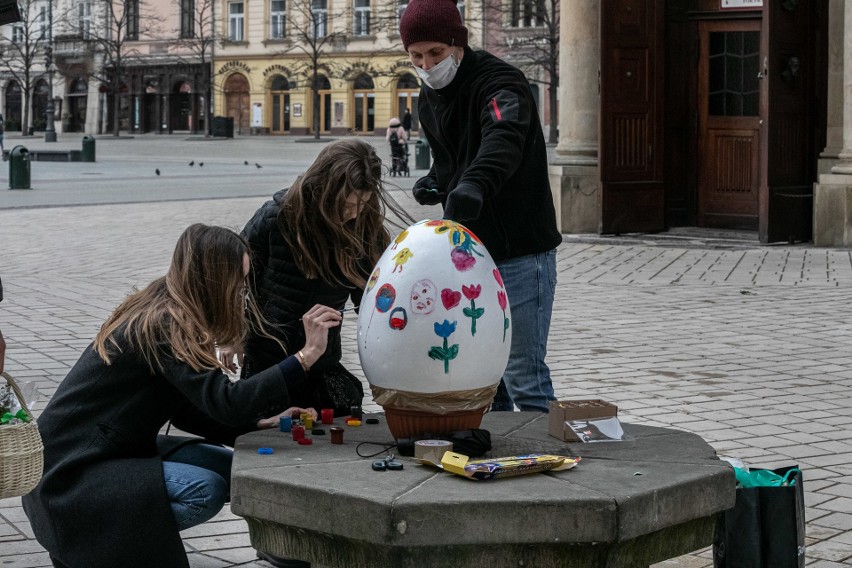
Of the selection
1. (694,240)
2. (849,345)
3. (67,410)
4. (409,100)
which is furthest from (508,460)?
(409,100)

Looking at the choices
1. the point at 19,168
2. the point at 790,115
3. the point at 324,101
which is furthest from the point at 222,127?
the point at 790,115

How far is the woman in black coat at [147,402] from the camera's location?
138 inches

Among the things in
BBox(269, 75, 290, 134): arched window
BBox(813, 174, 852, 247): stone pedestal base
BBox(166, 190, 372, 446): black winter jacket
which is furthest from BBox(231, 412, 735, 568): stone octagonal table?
BBox(269, 75, 290, 134): arched window

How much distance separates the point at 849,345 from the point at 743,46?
7.70 metres

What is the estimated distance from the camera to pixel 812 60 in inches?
574

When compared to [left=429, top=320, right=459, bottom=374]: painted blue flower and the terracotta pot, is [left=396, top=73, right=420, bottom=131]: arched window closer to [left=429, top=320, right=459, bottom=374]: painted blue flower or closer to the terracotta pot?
the terracotta pot

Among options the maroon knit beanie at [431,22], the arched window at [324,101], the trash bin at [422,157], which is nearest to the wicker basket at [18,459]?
the maroon knit beanie at [431,22]

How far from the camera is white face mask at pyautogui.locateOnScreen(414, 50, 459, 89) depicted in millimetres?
4223

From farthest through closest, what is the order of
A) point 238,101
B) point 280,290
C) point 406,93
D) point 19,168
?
point 238,101 → point 406,93 → point 19,168 → point 280,290

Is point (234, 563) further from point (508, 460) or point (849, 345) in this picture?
point (849, 345)

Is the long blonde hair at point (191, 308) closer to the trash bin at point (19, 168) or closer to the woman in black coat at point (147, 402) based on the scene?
the woman in black coat at point (147, 402)

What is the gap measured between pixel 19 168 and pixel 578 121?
1202cm

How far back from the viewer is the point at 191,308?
3557 mm

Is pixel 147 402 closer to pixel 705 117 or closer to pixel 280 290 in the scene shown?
pixel 280 290
